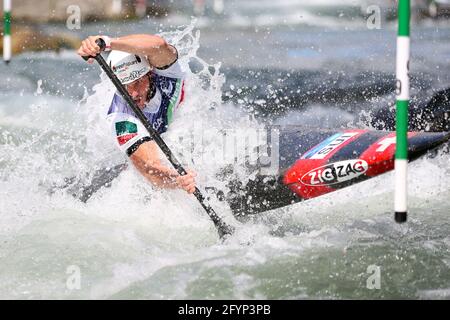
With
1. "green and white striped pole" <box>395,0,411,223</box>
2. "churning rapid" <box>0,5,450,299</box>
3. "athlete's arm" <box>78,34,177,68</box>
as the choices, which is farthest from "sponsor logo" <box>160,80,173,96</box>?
"green and white striped pole" <box>395,0,411,223</box>

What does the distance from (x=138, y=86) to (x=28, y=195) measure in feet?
4.80

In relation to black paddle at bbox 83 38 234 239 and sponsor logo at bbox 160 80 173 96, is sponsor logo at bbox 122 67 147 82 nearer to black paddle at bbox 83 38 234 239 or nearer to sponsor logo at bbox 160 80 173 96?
black paddle at bbox 83 38 234 239

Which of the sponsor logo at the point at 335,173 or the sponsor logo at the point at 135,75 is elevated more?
the sponsor logo at the point at 135,75

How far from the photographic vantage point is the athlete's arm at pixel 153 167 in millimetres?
4383

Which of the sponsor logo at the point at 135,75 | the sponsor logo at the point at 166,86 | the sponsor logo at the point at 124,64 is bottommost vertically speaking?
the sponsor logo at the point at 135,75

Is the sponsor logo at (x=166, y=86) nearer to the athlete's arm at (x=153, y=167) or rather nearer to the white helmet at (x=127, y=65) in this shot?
the white helmet at (x=127, y=65)

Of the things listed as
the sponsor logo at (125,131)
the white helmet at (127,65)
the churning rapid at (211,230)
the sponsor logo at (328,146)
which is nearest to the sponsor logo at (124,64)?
the white helmet at (127,65)

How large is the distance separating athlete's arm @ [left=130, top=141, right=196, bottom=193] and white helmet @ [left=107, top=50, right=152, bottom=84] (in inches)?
16.5

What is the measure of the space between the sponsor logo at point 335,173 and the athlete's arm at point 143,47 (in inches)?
44.3

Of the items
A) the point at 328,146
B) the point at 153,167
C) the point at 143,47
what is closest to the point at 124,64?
the point at 143,47

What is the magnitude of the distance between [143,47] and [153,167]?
76 centimetres

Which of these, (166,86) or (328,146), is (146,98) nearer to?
(166,86)

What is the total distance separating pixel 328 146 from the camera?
4.34m

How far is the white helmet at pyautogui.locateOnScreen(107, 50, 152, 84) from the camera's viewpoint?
4.27m
